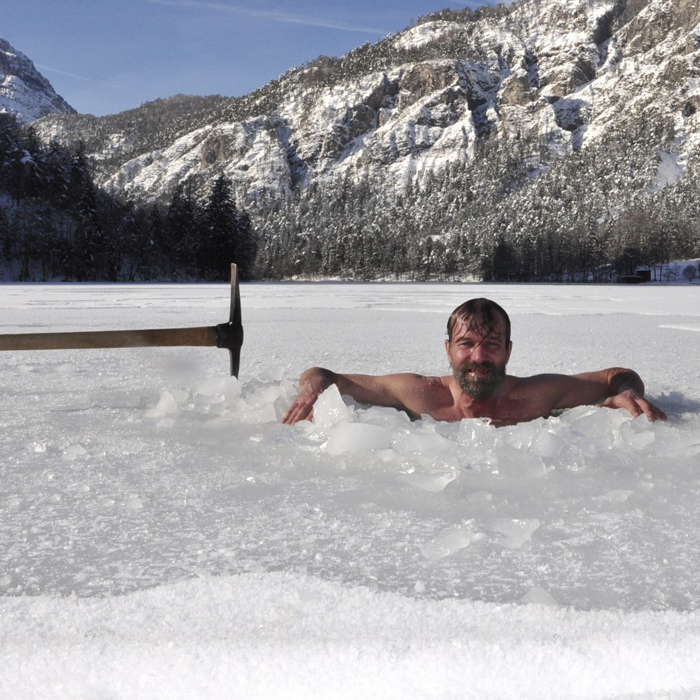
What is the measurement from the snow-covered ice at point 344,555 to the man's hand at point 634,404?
0.11m

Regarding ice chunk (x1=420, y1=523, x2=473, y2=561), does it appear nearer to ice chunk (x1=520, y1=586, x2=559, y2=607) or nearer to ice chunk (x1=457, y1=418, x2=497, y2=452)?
ice chunk (x1=520, y1=586, x2=559, y2=607)

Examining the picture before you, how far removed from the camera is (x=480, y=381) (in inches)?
85.3

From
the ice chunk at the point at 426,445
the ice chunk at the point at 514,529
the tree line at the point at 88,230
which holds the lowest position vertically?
the ice chunk at the point at 514,529

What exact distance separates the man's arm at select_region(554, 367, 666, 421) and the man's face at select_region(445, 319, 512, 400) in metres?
0.43

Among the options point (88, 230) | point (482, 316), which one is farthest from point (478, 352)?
point (88, 230)

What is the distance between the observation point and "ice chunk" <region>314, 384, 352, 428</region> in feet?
6.70

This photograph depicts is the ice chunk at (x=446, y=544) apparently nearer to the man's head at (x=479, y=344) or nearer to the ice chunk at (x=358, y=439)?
the ice chunk at (x=358, y=439)

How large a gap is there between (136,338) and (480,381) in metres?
1.36

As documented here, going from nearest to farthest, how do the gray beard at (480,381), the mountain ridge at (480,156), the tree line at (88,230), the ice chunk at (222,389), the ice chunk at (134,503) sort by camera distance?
the ice chunk at (134,503), the gray beard at (480,381), the ice chunk at (222,389), the tree line at (88,230), the mountain ridge at (480,156)

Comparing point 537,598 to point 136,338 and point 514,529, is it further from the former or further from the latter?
point 136,338

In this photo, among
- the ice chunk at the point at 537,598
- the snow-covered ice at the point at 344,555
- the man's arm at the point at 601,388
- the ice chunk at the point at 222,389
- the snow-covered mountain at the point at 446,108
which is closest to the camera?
the snow-covered ice at the point at 344,555

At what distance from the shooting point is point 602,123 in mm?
160250

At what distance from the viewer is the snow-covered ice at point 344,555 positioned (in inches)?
32.5

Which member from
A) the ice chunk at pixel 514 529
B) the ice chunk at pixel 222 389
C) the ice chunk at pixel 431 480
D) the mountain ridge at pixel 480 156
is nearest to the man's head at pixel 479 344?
the ice chunk at pixel 431 480
